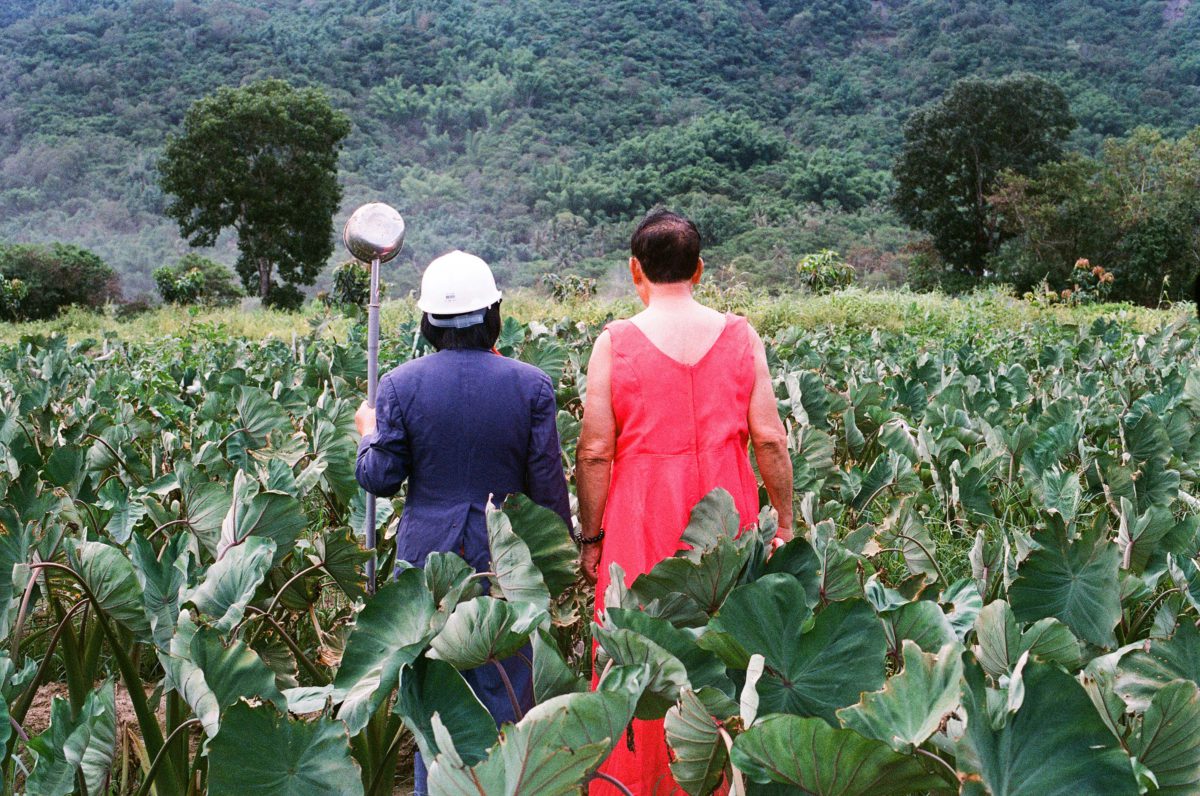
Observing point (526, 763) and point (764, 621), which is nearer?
point (526, 763)

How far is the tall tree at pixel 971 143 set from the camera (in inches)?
1395

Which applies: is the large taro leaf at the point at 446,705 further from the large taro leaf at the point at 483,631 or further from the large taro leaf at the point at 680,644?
the large taro leaf at the point at 680,644

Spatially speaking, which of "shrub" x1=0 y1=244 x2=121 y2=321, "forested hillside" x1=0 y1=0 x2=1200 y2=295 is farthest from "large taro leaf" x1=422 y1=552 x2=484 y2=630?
"forested hillside" x1=0 y1=0 x2=1200 y2=295

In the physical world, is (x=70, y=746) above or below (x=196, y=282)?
above

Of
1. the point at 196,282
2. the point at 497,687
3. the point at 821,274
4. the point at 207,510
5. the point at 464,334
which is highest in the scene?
the point at 464,334

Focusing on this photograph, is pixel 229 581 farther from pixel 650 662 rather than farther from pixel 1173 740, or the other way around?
pixel 1173 740

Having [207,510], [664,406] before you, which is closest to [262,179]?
[207,510]

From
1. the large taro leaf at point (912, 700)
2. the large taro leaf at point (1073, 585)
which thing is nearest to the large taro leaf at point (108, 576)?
the large taro leaf at point (912, 700)

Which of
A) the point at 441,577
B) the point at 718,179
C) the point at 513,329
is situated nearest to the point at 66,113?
the point at 718,179

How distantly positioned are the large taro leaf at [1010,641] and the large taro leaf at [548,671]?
19.7 inches

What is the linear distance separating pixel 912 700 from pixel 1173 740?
30 cm

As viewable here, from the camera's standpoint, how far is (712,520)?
1782mm

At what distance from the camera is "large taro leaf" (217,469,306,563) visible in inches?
74.3

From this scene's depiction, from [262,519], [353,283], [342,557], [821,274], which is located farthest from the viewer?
[353,283]
